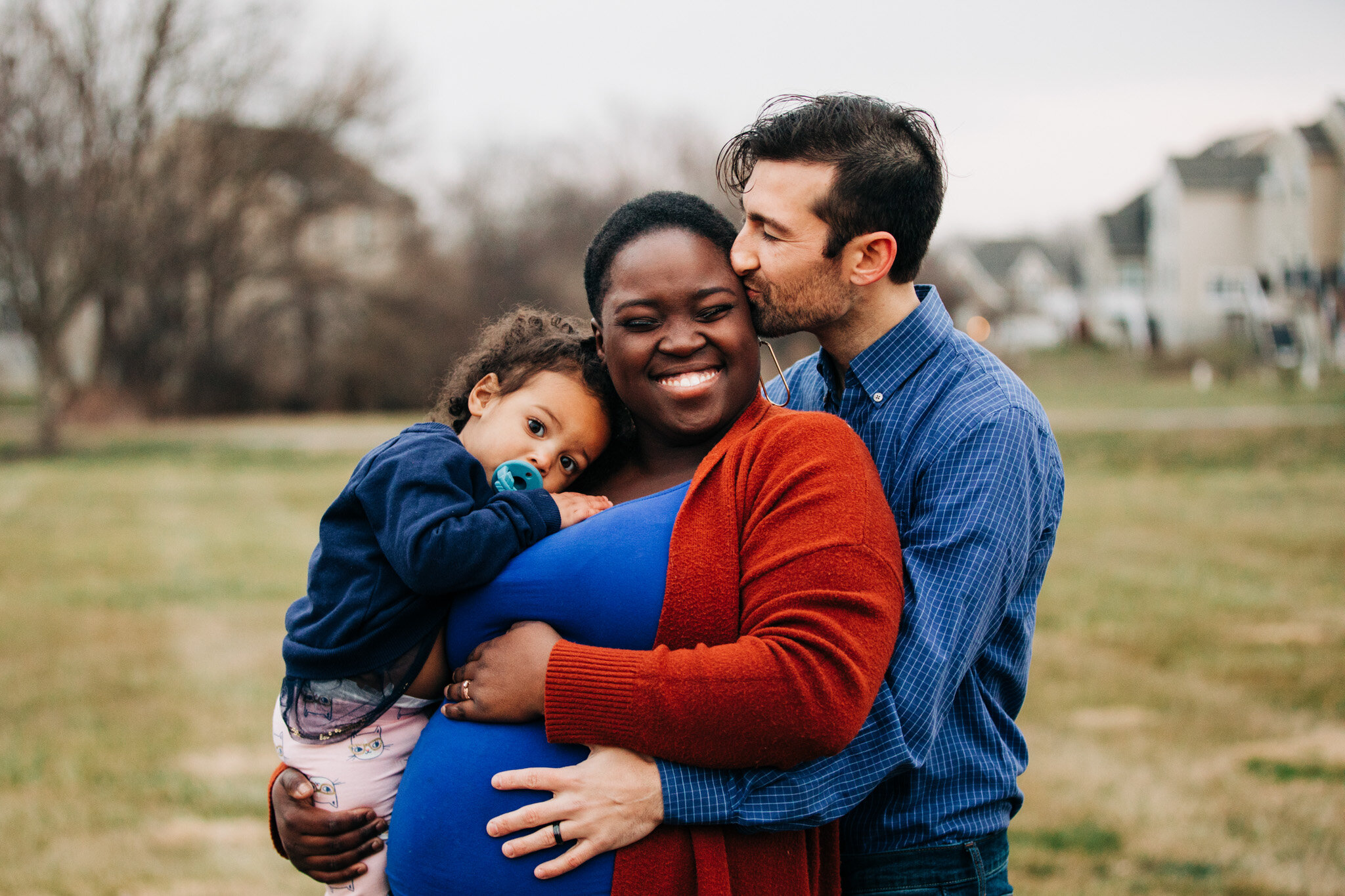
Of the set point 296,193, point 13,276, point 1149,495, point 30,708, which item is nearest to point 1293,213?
point 1149,495

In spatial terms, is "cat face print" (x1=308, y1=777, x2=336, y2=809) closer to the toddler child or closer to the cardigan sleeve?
the toddler child

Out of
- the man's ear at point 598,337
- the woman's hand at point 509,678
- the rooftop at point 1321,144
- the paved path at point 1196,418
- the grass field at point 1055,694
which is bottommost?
the paved path at point 1196,418

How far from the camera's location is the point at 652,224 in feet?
7.23

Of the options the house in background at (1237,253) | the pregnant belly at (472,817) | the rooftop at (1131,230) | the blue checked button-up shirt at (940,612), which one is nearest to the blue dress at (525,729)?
the pregnant belly at (472,817)

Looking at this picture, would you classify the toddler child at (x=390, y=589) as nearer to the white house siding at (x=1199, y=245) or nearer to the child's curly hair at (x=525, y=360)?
the child's curly hair at (x=525, y=360)

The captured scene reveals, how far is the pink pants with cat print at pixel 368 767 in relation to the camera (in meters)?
2.12

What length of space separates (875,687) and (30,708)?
6661 mm

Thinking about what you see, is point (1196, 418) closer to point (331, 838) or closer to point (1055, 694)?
point (1055, 694)

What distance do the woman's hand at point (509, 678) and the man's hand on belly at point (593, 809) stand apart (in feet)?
0.42

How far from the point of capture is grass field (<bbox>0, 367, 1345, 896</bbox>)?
4758 millimetres

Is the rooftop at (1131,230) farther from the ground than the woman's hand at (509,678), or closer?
closer

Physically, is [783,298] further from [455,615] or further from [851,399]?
[455,615]

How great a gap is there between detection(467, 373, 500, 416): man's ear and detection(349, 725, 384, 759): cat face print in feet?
2.43

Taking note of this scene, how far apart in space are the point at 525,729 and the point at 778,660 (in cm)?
50
